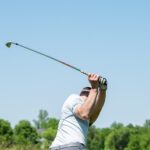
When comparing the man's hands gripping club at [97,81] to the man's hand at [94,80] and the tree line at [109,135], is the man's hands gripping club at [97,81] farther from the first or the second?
the tree line at [109,135]

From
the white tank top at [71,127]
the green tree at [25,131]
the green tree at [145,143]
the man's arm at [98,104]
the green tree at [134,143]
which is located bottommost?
the white tank top at [71,127]

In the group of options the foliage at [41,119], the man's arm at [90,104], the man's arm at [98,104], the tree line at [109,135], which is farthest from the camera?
the foliage at [41,119]

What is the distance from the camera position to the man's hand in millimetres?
7395

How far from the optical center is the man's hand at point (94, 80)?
7.39 metres

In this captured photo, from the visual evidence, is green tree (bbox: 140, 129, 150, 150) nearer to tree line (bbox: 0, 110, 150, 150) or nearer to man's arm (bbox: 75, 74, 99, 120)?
tree line (bbox: 0, 110, 150, 150)

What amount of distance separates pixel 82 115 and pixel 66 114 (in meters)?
0.25

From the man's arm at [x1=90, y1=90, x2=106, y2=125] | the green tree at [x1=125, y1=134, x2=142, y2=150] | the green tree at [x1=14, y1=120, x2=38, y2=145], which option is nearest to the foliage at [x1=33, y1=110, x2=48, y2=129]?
the green tree at [x1=125, y1=134, x2=142, y2=150]

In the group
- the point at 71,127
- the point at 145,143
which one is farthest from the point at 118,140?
the point at 71,127

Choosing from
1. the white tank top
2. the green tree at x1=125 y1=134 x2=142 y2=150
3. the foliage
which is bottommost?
the white tank top

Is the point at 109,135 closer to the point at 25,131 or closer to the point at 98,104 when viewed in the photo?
the point at 25,131

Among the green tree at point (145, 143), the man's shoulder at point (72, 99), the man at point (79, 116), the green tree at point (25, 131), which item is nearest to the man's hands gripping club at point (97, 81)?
the man at point (79, 116)

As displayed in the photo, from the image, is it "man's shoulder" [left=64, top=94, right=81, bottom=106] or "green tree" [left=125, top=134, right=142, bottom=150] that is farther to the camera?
"green tree" [left=125, top=134, right=142, bottom=150]

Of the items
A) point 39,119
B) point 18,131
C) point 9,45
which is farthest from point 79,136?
point 39,119

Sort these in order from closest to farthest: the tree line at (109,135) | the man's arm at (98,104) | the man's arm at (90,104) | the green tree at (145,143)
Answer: the man's arm at (90,104)
the man's arm at (98,104)
the tree line at (109,135)
the green tree at (145,143)
